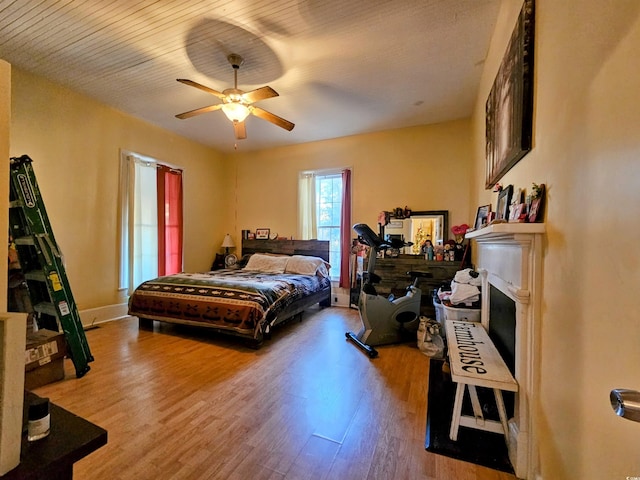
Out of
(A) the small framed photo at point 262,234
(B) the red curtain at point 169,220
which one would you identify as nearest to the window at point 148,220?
(B) the red curtain at point 169,220

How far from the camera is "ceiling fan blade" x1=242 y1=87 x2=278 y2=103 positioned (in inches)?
99.1

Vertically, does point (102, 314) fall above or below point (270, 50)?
below

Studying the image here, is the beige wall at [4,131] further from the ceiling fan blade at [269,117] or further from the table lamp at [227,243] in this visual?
the table lamp at [227,243]

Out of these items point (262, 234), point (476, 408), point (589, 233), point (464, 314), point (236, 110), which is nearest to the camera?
point (589, 233)

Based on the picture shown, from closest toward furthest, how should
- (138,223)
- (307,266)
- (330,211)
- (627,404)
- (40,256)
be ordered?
1. (627,404)
2. (40,256)
3. (138,223)
4. (307,266)
5. (330,211)

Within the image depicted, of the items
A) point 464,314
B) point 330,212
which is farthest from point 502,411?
point 330,212

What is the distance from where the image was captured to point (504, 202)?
1.92 metres

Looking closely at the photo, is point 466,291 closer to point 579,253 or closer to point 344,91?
point 579,253

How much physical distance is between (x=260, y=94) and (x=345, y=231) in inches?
109

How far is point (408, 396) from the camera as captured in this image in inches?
82.7

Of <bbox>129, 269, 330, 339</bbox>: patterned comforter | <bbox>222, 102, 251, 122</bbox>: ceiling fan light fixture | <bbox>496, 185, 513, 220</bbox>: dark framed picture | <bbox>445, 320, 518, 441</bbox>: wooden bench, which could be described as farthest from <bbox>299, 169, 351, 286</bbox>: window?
<bbox>445, 320, 518, 441</bbox>: wooden bench

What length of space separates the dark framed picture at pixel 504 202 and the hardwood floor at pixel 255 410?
1.41m

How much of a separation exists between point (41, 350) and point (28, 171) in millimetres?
1464

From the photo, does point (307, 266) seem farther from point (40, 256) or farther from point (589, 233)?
point (589, 233)
